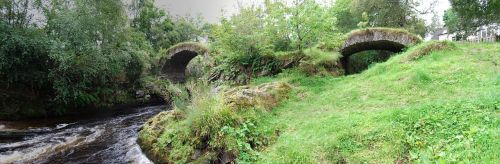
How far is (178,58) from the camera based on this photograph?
2955 cm

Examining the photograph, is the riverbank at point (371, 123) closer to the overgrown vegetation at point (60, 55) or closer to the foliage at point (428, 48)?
the foliage at point (428, 48)

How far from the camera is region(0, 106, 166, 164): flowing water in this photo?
29.9 feet

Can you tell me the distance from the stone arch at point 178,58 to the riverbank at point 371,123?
48.6 feet

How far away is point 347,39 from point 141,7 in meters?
24.8

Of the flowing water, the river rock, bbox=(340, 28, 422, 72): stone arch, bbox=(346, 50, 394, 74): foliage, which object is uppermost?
bbox=(340, 28, 422, 72): stone arch

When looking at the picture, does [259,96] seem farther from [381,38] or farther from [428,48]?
[381,38]

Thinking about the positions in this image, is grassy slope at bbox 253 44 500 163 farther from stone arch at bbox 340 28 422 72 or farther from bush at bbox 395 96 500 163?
stone arch at bbox 340 28 422 72

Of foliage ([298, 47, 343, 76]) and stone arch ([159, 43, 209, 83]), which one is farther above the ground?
stone arch ([159, 43, 209, 83])

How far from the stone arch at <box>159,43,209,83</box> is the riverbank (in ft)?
48.6

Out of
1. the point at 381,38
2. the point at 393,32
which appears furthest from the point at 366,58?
the point at 393,32

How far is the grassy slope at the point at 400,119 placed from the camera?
539 centimetres

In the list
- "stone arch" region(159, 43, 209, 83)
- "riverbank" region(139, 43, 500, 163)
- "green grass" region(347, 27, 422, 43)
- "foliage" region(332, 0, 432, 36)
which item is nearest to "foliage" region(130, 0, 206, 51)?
"stone arch" region(159, 43, 209, 83)

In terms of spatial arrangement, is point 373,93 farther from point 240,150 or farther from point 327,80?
point 240,150

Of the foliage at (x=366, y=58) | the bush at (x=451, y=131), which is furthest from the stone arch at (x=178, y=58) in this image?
the bush at (x=451, y=131)
